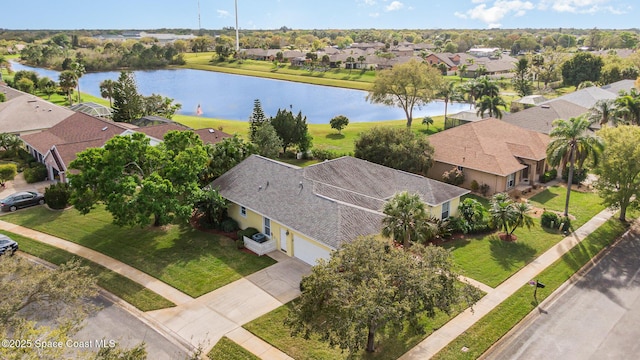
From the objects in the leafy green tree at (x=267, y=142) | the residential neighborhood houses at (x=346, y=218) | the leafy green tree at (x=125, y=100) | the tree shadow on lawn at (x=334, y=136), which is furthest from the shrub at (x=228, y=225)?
the leafy green tree at (x=125, y=100)

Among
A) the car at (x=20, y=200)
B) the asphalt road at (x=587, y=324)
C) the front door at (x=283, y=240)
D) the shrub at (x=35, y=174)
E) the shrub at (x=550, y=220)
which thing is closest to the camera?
the asphalt road at (x=587, y=324)

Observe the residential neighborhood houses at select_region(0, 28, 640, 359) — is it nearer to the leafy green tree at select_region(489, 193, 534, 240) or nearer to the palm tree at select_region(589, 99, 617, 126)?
the leafy green tree at select_region(489, 193, 534, 240)

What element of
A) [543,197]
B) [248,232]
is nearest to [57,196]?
[248,232]

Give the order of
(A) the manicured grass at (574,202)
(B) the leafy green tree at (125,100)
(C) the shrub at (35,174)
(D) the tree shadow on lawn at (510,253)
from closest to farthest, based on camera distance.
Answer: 1. (D) the tree shadow on lawn at (510,253)
2. (A) the manicured grass at (574,202)
3. (C) the shrub at (35,174)
4. (B) the leafy green tree at (125,100)

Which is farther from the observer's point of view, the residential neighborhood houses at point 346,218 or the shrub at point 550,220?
the shrub at point 550,220

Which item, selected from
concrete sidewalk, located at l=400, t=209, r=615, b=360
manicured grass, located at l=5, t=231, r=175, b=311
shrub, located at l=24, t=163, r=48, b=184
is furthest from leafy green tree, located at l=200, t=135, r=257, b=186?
concrete sidewalk, located at l=400, t=209, r=615, b=360

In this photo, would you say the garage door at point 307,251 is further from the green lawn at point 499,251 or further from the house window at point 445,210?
the house window at point 445,210

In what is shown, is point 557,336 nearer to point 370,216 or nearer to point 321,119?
point 370,216

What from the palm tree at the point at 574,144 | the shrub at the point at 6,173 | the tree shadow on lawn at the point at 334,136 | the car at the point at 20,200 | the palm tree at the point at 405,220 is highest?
the palm tree at the point at 574,144
